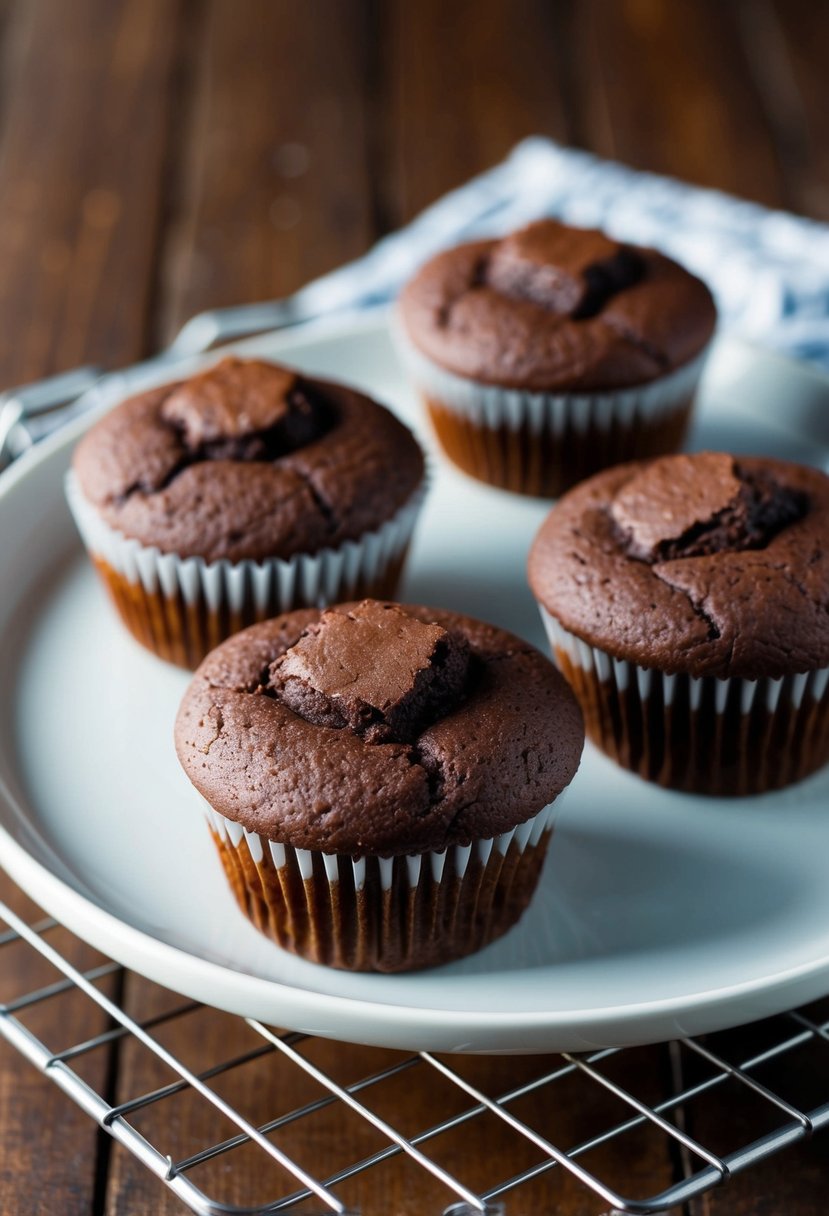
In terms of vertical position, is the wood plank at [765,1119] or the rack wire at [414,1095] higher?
the rack wire at [414,1095]

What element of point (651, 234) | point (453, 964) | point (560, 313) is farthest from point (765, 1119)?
point (651, 234)

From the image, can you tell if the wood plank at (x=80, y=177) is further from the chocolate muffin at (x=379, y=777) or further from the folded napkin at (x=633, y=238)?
the chocolate muffin at (x=379, y=777)

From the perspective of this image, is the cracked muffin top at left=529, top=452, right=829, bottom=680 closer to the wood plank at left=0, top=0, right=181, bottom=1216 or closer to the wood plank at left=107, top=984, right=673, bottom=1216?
the wood plank at left=107, top=984, right=673, bottom=1216

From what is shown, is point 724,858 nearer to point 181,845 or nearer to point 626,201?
point 181,845

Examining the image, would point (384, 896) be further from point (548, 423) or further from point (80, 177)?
point (80, 177)

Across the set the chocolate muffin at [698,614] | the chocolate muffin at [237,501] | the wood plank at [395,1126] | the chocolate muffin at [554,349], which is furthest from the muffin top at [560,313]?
the wood plank at [395,1126]

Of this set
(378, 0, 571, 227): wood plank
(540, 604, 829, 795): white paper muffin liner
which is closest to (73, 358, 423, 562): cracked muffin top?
(540, 604, 829, 795): white paper muffin liner
